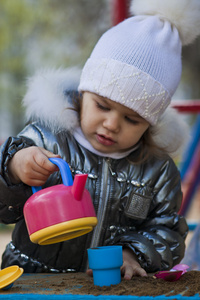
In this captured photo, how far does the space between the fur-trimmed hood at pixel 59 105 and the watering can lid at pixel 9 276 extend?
441 millimetres

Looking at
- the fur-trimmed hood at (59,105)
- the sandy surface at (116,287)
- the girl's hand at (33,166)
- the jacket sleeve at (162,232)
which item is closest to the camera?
the sandy surface at (116,287)

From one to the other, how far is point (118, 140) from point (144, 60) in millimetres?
201

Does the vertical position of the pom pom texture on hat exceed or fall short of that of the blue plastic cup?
it exceeds it

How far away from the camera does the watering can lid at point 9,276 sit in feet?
2.41

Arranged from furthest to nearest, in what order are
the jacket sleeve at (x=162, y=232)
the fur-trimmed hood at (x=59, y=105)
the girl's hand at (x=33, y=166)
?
the fur-trimmed hood at (x=59, y=105) < the jacket sleeve at (x=162, y=232) < the girl's hand at (x=33, y=166)

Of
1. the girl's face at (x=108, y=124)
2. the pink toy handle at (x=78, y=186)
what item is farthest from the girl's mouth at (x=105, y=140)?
the pink toy handle at (x=78, y=186)

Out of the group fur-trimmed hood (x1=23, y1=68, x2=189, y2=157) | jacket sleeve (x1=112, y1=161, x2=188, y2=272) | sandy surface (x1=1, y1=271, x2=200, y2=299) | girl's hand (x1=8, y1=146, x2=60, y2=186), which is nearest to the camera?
sandy surface (x1=1, y1=271, x2=200, y2=299)

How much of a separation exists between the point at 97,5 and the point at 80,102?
5.34 m

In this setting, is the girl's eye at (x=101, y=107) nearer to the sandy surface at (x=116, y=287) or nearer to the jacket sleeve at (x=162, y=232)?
the jacket sleeve at (x=162, y=232)

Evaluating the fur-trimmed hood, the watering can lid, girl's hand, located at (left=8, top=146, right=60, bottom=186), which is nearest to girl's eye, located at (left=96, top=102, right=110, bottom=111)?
the fur-trimmed hood

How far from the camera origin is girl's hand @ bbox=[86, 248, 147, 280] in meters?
0.89

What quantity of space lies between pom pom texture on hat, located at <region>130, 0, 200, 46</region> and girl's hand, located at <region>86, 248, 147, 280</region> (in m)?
0.59

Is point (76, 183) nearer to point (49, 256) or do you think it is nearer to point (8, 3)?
point (49, 256)

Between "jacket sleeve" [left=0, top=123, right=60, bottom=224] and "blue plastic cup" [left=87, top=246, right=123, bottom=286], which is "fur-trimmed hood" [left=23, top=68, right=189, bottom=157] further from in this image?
"blue plastic cup" [left=87, top=246, right=123, bottom=286]
